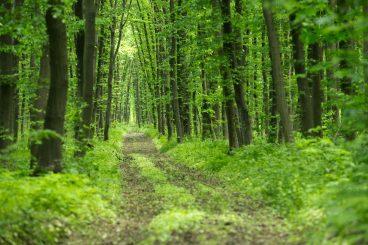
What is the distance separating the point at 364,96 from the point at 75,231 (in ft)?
22.0

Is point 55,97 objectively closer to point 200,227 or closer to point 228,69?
point 200,227

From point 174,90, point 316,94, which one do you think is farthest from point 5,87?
point 174,90

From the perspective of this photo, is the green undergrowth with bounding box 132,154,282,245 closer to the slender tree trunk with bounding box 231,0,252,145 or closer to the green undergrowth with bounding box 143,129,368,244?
the green undergrowth with bounding box 143,129,368,244

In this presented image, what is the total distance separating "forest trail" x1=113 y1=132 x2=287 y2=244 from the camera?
22.0 ft

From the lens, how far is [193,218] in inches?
293

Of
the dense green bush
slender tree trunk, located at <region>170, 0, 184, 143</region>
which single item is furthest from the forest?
slender tree trunk, located at <region>170, 0, 184, 143</region>

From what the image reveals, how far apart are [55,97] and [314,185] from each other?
606cm

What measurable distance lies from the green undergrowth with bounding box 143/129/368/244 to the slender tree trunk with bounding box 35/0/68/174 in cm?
489

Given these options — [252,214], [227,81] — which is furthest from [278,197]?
[227,81]

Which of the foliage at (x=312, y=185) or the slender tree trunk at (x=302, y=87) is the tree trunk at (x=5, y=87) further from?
the slender tree trunk at (x=302, y=87)

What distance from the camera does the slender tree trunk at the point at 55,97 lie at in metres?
9.80

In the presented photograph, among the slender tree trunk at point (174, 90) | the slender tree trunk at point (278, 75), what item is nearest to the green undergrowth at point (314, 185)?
the slender tree trunk at point (278, 75)

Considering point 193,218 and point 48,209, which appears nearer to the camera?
point 193,218

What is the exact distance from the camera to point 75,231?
750 cm
